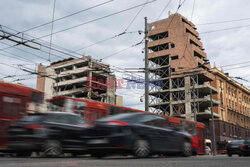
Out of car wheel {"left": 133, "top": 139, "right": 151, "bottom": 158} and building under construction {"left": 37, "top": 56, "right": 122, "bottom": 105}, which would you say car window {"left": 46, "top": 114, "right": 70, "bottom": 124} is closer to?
car wheel {"left": 133, "top": 139, "right": 151, "bottom": 158}

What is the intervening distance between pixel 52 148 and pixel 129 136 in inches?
109

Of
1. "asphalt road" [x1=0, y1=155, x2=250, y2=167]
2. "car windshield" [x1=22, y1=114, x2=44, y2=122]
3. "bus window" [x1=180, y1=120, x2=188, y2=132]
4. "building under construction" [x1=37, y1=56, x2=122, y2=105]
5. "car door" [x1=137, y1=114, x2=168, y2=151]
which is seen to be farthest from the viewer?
"building under construction" [x1=37, y1=56, x2=122, y2=105]

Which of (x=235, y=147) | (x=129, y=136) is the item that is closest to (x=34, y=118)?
(x=129, y=136)

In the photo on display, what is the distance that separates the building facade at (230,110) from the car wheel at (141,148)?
162 feet

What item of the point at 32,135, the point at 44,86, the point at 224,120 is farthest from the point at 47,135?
the point at 44,86

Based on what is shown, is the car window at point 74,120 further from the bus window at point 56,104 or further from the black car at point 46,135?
the bus window at point 56,104

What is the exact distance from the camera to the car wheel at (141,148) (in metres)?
8.79

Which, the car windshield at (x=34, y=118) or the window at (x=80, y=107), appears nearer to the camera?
the car windshield at (x=34, y=118)

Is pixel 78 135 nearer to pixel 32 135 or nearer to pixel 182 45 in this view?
pixel 32 135

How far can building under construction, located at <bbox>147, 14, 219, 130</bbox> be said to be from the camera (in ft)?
186

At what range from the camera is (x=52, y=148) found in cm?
966

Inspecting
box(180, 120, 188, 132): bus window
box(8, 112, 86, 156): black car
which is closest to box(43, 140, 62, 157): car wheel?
box(8, 112, 86, 156): black car

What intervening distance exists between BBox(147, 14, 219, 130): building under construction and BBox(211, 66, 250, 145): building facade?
2.94m

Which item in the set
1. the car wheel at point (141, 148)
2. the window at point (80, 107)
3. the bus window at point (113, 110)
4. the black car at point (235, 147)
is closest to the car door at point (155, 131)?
the car wheel at point (141, 148)
